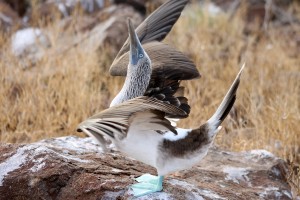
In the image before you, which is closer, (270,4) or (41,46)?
(41,46)

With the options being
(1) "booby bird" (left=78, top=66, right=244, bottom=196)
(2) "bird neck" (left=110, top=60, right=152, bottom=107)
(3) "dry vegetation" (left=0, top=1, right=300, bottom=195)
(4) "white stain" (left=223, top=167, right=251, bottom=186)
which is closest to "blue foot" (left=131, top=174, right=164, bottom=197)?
(1) "booby bird" (left=78, top=66, right=244, bottom=196)

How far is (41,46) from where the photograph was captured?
7.95 meters

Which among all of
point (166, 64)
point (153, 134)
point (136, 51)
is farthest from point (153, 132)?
point (166, 64)

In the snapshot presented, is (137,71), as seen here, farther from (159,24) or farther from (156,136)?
(159,24)

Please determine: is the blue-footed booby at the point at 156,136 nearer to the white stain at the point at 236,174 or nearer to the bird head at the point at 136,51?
the bird head at the point at 136,51

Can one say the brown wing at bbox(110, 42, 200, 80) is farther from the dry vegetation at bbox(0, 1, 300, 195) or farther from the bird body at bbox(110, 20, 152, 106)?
the dry vegetation at bbox(0, 1, 300, 195)

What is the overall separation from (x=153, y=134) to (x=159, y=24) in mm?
1263

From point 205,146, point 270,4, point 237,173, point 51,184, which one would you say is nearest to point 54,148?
point 51,184

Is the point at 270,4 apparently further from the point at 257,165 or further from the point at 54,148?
the point at 54,148

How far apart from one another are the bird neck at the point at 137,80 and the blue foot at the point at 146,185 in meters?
0.48

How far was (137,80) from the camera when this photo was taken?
3.90m

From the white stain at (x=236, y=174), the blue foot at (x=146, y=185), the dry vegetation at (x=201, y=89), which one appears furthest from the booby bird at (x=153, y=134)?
the dry vegetation at (x=201, y=89)

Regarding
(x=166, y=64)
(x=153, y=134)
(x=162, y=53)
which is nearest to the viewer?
(x=153, y=134)

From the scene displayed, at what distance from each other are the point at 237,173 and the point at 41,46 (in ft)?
13.3
